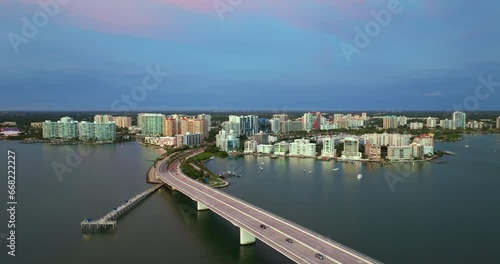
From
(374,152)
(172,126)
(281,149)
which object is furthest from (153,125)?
(374,152)

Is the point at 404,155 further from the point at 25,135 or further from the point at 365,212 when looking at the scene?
the point at 25,135

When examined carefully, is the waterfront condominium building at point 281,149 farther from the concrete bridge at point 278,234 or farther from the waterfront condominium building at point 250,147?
the concrete bridge at point 278,234

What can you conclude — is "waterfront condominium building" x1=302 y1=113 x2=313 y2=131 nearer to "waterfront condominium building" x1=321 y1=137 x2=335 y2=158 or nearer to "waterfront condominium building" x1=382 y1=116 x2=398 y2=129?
"waterfront condominium building" x1=382 y1=116 x2=398 y2=129

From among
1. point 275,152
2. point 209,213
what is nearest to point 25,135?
point 275,152

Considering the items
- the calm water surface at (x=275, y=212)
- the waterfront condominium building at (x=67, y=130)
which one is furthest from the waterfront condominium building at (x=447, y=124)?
the waterfront condominium building at (x=67, y=130)

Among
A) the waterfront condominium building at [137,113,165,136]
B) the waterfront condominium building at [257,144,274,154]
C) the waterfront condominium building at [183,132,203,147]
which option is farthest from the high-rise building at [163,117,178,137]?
the waterfront condominium building at [257,144,274,154]

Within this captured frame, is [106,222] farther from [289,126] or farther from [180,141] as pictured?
[289,126]
